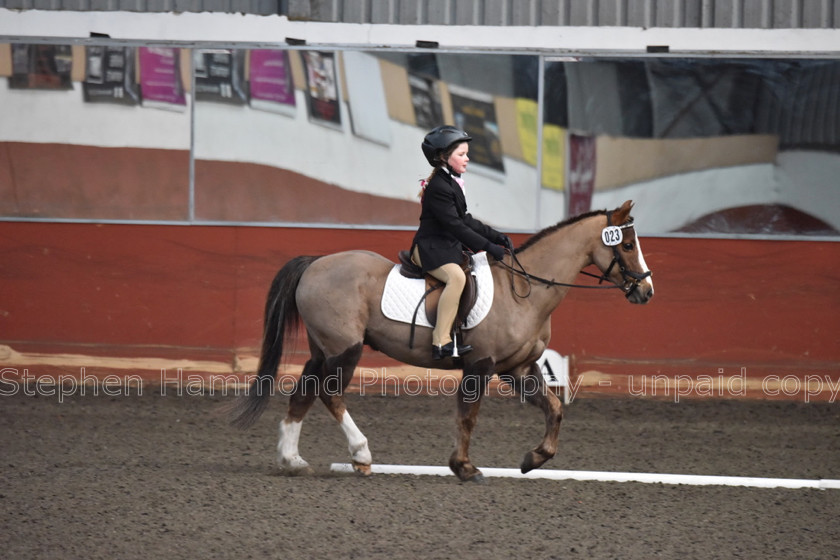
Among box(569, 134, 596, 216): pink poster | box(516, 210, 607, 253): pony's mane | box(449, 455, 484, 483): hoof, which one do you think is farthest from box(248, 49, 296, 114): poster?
box(449, 455, 484, 483): hoof

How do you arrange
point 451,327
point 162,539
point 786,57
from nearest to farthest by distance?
point 162,539 < point 451,327 < point 786,57

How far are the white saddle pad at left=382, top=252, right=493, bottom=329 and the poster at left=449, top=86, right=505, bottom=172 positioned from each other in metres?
Answer: 3.46

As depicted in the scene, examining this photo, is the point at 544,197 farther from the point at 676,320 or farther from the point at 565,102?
the point at 676,320

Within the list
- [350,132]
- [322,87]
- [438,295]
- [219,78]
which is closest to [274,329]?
[438,295]

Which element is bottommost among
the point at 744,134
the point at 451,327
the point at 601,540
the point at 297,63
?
the point at 601,540

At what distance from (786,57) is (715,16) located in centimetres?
75

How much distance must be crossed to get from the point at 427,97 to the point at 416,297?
3.85 metres

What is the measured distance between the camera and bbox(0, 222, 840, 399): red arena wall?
30.4 ft

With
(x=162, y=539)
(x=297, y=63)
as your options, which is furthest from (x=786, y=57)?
(x=162, y=539)

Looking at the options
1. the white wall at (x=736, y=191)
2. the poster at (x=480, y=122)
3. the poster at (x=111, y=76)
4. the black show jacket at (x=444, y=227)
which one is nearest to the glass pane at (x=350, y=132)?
the poster at (x=480, y=122)

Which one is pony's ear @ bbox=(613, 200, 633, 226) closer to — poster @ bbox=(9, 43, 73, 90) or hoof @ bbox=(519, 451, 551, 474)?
hoof @ bbox=(519, 451, 551, 474)

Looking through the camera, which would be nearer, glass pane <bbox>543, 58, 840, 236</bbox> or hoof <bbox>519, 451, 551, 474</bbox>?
hoof <bbox>519, 451, 551, 474</bbox>

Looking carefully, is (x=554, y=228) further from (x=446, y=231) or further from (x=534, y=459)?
(x=534, y=459)

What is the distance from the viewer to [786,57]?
9.28 m
